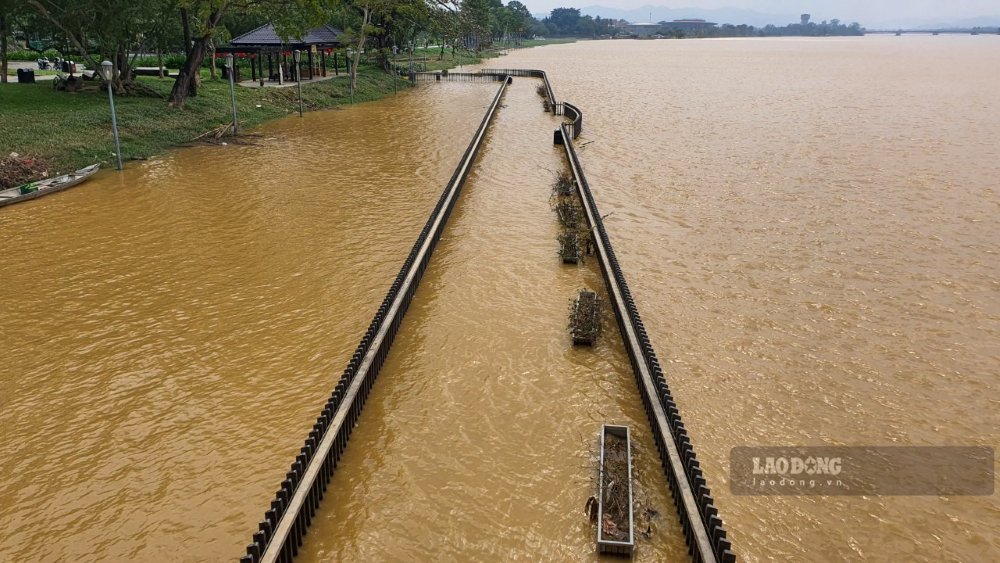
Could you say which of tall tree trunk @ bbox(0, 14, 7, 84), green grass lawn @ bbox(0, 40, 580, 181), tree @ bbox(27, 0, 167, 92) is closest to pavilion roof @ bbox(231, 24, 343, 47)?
→ green grass lawn @ bbox(0, 40, 580, 181)

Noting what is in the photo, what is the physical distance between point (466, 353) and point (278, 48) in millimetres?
37071

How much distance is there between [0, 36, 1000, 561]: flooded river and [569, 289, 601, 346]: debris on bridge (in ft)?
0.87

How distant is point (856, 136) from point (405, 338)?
30.6 m

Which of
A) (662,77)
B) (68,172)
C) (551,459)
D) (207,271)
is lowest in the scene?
(551,459)

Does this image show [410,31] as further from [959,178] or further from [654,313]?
[654,313]

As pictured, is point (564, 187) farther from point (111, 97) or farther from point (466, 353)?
point (111, 97)

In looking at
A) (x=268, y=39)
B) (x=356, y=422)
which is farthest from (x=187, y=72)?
(x=356, y=422)

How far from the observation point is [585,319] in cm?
1160

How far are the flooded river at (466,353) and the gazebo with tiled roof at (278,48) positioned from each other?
1996cm

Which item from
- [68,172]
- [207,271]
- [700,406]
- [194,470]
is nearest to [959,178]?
[700,406]

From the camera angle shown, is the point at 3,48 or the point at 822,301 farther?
the point at 3,48

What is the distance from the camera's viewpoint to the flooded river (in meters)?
7.50

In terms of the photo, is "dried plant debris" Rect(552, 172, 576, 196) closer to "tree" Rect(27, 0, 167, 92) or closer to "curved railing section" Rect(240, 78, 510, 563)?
"curved railing section" Rect(240, 78, 510, 563)

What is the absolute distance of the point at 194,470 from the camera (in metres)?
8.08
